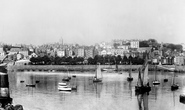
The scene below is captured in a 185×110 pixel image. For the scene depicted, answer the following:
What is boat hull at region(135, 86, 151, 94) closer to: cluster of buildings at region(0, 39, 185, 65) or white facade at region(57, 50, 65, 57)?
cluster of buildings at region(0, 39, 185, 65)

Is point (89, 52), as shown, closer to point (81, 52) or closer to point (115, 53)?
point (81, 52)

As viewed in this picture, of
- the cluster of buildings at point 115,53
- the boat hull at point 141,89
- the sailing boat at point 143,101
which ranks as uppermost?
the cluster of buildings at point 115,53

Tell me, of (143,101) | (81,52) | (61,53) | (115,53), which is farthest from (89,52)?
(143,101)

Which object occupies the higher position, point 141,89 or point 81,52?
point 81,52

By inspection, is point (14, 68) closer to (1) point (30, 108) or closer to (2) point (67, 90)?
(2) point (67, 90)

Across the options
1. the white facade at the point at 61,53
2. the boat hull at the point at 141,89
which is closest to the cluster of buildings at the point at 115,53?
the white facade at the point at 61,53

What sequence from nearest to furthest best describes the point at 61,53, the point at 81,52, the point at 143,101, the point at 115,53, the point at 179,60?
the point at 143,101 < the point at 179,60 < the point at 115,53 < the point at 81,52 < the point at 61,53

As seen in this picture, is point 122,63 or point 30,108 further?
point 122,63

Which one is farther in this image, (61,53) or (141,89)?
(61,53)

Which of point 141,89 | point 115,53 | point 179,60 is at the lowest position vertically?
point 141,89

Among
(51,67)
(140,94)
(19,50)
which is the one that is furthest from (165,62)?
(140,94)

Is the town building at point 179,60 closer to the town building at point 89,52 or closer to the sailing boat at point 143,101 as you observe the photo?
the town building at point 89,52
